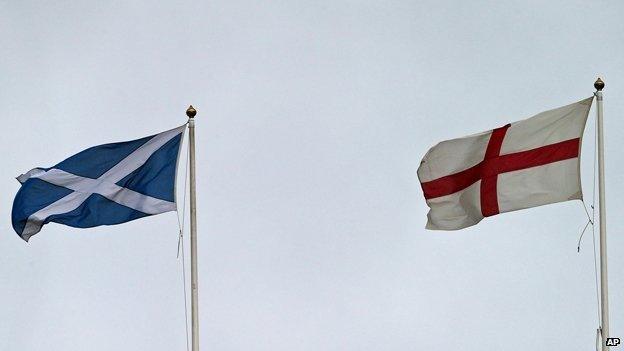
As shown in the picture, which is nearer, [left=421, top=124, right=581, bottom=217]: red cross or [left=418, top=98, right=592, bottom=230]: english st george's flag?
[left=418, top=98, right=592, bottom=230]: english st george's flag

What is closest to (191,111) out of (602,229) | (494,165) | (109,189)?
(109,189)

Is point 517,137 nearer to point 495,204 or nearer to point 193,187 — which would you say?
point 495,204

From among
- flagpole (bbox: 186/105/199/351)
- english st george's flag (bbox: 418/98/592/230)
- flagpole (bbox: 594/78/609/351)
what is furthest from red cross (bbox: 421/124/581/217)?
flagpole (bbox: 186/105/199/351)

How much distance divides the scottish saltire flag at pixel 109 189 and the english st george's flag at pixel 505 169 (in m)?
6.09

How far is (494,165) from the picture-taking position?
36750mm

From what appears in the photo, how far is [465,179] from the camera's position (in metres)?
37.4

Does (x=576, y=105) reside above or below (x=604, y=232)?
above

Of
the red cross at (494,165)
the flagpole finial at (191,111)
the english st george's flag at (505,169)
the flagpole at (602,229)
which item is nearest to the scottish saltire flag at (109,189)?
the flagpole finial at (191,111)

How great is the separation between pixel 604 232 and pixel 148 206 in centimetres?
1023

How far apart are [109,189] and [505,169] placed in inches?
357

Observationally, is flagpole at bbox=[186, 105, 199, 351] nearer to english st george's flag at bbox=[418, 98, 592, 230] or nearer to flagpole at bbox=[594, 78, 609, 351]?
english st george's flag at bbox=[418, 98, 592, 230]

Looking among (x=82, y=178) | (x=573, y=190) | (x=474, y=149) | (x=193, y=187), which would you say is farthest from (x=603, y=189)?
(x=82, y=178)

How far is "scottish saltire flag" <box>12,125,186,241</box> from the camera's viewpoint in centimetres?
3697

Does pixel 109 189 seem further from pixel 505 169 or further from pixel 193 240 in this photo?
pixel 505 169
